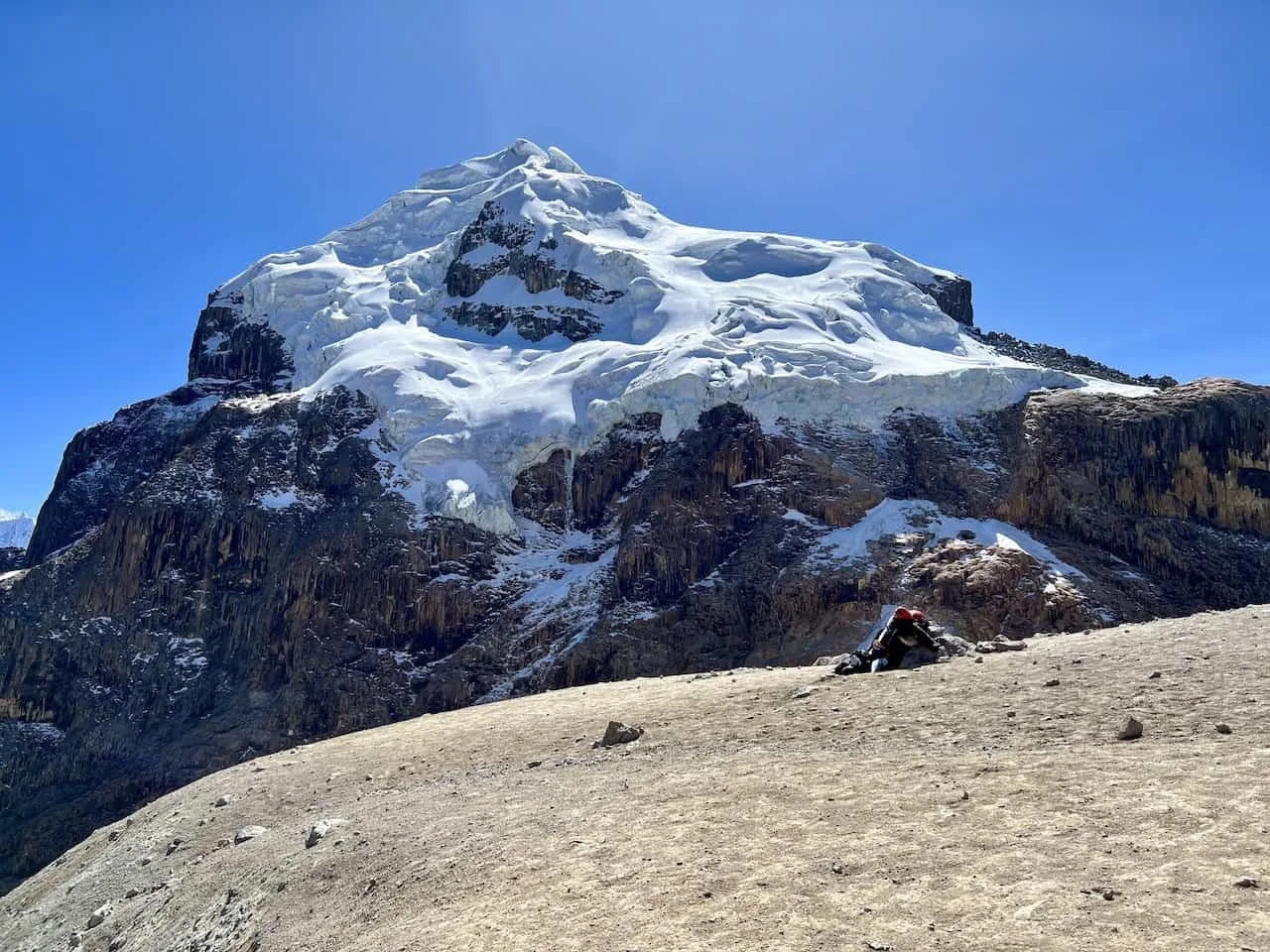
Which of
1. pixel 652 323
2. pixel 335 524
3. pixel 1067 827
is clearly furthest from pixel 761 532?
pixel 1067 827

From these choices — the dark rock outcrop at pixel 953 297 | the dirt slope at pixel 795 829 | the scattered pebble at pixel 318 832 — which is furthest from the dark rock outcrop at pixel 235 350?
the scattered pebble at pixel 318 832

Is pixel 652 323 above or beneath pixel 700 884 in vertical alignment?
above

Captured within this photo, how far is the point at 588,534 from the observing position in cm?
6856

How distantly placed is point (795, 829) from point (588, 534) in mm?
58058

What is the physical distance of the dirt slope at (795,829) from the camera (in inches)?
324

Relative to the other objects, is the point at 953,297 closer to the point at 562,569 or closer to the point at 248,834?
the point at 562,569

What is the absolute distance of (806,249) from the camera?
3656 inches

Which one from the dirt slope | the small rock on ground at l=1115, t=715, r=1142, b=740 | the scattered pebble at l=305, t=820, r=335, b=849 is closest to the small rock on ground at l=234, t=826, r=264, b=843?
the dirt slope

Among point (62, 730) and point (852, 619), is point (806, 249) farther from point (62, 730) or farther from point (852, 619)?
point (62, 730)

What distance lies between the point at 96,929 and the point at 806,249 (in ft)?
282

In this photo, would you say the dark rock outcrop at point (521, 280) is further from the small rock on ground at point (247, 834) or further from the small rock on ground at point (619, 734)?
the small rock on ground at point (619, 734)

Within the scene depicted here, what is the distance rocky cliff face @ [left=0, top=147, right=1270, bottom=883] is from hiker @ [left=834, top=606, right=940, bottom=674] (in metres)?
31.8

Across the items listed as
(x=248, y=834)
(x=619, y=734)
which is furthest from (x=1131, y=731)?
(x=248, y=834)

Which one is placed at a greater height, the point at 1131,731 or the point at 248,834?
the point at 1131,731
